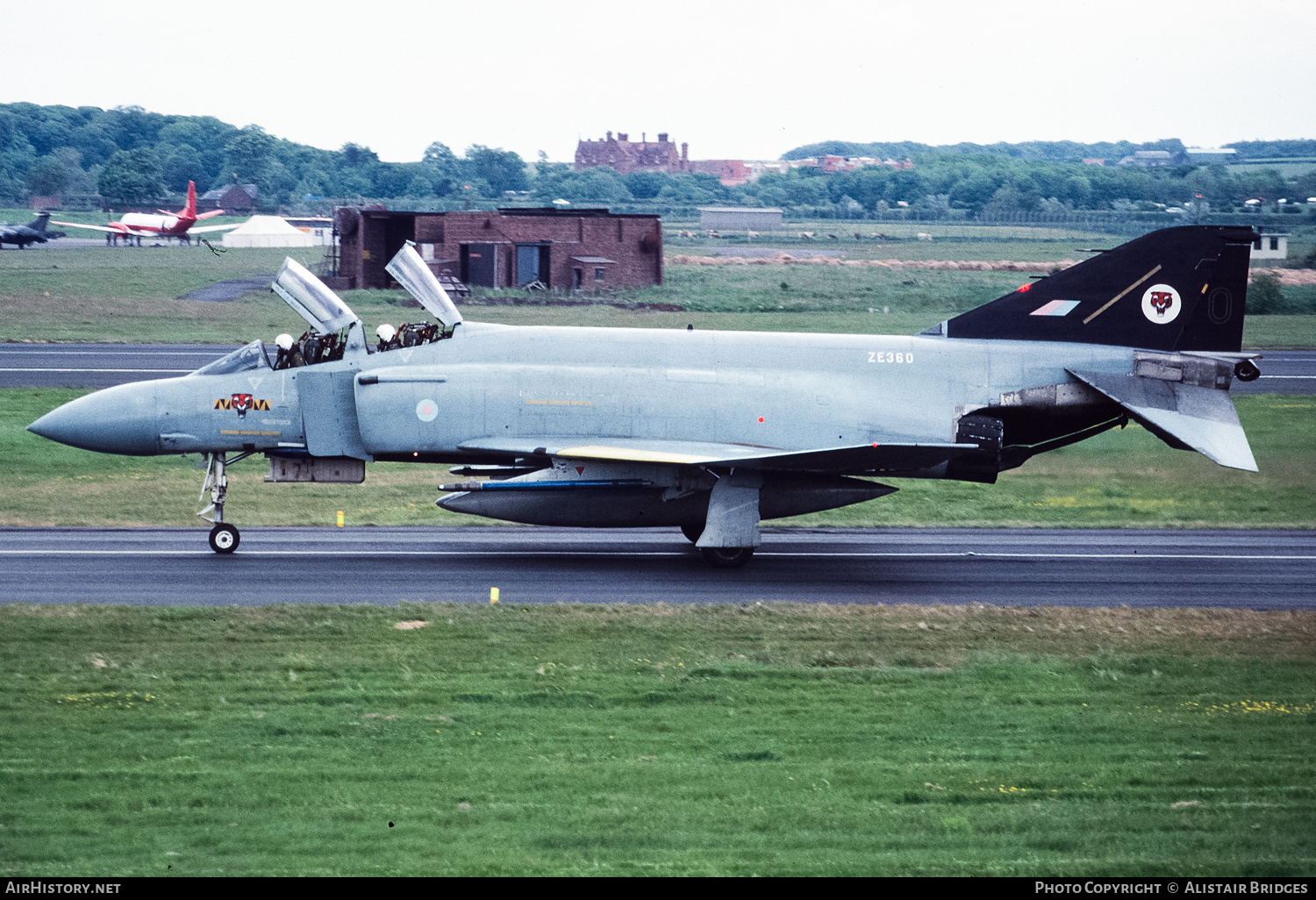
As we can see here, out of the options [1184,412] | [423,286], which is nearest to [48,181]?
[423,286]

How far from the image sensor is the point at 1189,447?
1862 cm

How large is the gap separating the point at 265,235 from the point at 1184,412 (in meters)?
70.1

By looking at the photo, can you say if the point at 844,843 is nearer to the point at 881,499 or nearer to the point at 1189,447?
the point at 1189,447

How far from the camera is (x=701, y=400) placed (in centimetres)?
1878

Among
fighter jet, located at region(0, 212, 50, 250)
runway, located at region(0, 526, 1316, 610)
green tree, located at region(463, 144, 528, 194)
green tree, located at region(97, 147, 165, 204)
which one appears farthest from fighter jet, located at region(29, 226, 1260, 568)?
green tree, located at region(463, 144, 528, 194)

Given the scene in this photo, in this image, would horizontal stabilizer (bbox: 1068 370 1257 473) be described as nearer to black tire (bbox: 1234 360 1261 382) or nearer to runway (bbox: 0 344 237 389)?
black tire (bbox: 1234 360 1261 382)

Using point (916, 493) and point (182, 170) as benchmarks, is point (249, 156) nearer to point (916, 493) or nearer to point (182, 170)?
point (182, 170)

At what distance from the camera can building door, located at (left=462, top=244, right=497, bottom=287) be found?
59844 mm

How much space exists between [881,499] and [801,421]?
704 cm

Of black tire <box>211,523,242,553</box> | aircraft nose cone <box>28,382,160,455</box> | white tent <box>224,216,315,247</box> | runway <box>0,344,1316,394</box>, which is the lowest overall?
black tire <box>211,523,242,553</box>

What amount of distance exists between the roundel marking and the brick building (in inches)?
1629

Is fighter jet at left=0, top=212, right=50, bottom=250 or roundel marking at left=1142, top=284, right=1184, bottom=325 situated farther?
fighter jet at left=0, top=212, right=50, bottom=250
